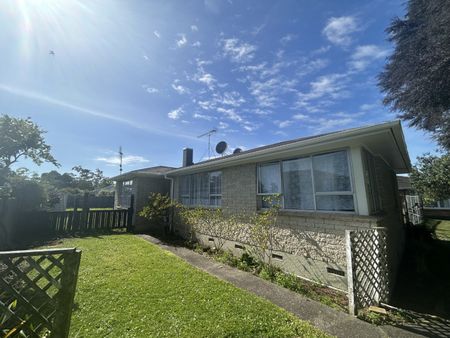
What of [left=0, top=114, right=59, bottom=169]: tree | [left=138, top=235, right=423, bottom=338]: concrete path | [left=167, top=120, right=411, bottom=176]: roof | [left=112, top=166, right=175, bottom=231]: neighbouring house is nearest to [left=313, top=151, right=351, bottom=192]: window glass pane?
[left=167, top=120, right=411, bottom=176]: roof

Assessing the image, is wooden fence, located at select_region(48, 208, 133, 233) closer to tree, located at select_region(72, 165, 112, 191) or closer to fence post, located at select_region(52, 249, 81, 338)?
fence post, located at select_region(52, 249, 81, 338)

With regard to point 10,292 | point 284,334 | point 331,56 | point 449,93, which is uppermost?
point 331,56

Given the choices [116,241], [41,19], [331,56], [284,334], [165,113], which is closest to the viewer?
[284,334]

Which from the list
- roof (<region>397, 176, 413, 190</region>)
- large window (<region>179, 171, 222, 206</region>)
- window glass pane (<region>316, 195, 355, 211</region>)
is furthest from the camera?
roof (<region>397, 176, 413, 190</region>)

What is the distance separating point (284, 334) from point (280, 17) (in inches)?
312

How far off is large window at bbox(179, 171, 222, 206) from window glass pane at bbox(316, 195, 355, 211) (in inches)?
176

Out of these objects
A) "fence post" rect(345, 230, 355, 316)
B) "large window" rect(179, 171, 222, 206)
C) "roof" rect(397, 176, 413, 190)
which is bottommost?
"fence post" rect(345, 230, 355, 316)

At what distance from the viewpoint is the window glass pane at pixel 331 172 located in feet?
17.1

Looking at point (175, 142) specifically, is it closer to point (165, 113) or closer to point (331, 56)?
point (165, 113)

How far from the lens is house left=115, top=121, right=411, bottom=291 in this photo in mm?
4875

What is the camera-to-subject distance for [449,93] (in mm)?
6422

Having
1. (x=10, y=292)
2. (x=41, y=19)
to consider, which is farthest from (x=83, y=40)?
(x=10, y=292)

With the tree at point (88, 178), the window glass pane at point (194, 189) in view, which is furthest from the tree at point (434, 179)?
the tree at point (88, 178)

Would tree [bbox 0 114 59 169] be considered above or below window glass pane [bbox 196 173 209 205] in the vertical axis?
above
